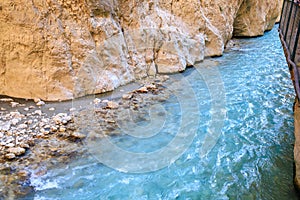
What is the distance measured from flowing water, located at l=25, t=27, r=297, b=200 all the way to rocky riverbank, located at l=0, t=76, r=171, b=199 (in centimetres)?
28

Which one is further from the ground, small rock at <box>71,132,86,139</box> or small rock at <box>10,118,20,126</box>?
small rock at <box>10,118,20,126</box>

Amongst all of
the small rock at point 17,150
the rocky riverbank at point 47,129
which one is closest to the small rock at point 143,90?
the rocky riverbank at point 47,129

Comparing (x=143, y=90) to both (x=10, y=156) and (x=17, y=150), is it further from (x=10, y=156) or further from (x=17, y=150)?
(x=10, y=156)

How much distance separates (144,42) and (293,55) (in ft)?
19.1

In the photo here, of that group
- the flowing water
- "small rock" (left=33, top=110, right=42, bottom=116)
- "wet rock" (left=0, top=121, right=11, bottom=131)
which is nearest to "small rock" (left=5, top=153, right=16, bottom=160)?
the flowing water

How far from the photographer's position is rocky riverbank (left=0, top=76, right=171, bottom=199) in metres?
4.55

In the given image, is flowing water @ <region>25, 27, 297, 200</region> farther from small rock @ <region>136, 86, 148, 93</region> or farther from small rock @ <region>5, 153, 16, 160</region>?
small rock @ <region>136, 86, 148, 93</region>

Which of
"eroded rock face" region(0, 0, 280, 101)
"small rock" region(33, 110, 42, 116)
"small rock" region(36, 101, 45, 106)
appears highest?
"eroded rock face" region(0, 0, 280, 101)

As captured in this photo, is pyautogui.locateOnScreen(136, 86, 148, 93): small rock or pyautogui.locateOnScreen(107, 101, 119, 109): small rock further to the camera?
pyautogui.locateOnScreen(136, 86, 148, 93): small rock

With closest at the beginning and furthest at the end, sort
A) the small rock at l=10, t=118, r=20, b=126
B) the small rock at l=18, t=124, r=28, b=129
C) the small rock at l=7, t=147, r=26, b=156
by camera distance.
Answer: the small rock at l=7, t=147, r=26, b=156
the small rock at l=18, t=124, r=28, b=129
the small rock at l=10, t=118, r=20, b=126

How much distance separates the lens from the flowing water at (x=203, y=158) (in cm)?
433

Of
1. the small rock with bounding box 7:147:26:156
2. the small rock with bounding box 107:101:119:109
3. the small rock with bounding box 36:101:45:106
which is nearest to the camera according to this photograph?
the small rock with bounding box 7:147:26:156

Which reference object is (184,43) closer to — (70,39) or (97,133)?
(70,39)

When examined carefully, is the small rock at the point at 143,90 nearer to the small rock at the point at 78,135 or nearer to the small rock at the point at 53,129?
the small rock at the point at 78,135
